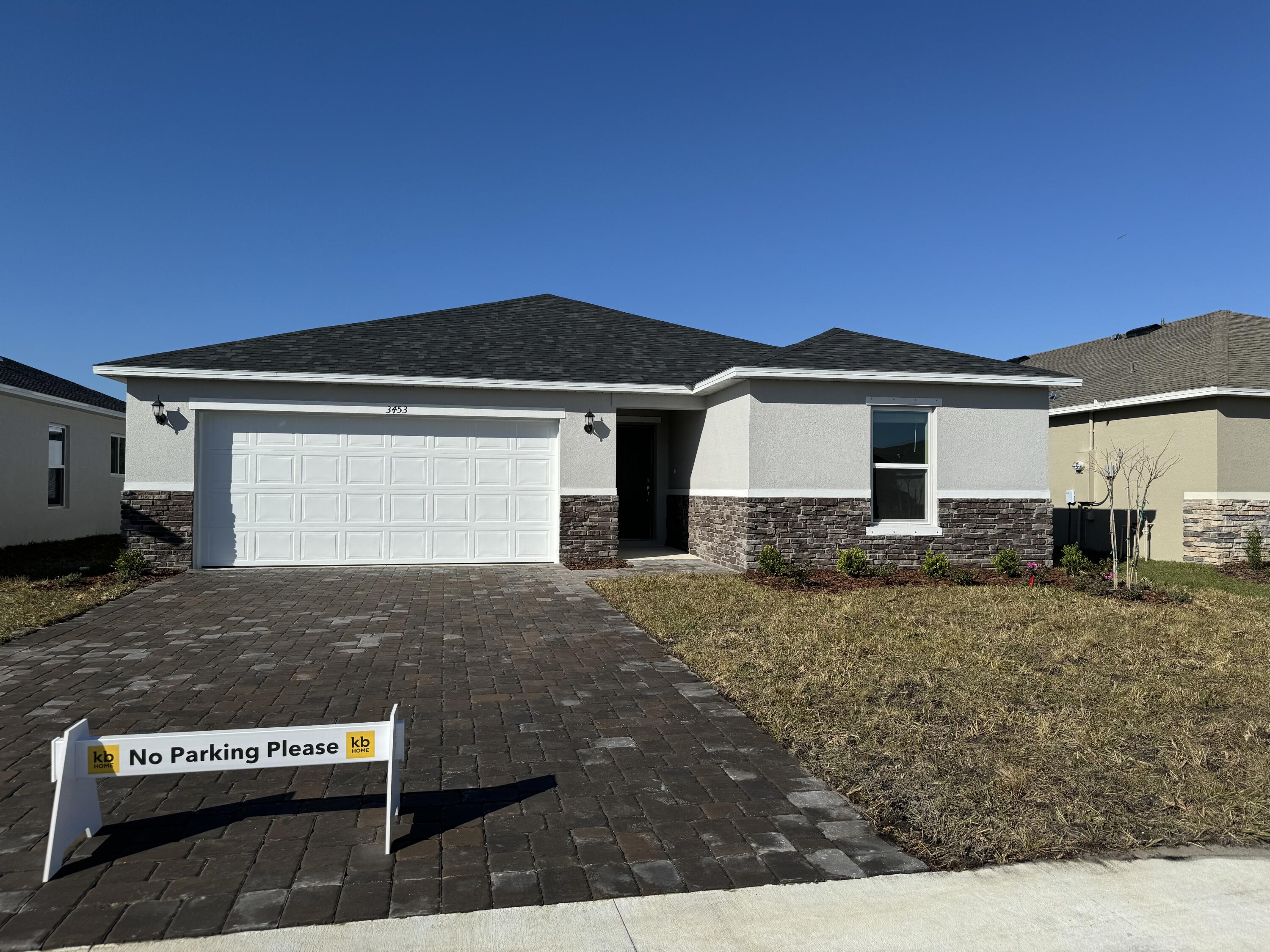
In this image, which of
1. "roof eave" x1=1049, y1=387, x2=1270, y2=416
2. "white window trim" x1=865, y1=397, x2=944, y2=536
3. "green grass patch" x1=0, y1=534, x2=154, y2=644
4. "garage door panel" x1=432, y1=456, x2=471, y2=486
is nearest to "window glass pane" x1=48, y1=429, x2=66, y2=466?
"green grass patch" x1=0, y1=534, x2=154, y2=644

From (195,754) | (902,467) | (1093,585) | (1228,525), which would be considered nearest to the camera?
(195,754)

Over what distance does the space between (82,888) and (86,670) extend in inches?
160

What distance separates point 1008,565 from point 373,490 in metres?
10.6

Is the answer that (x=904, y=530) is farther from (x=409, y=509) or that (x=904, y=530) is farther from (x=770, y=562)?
(x=409, y=509)

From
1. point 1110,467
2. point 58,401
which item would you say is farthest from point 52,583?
point 1110,467

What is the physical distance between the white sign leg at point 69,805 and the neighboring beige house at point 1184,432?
51.9 feet

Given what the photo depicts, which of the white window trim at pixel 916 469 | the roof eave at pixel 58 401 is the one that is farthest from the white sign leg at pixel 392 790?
the roof eave at pixel 58 401

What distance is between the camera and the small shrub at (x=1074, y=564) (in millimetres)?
12641

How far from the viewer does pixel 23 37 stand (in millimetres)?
11312

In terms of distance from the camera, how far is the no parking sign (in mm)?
3412

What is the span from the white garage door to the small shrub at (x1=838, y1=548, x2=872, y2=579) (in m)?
5.11

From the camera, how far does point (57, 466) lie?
17.8 m

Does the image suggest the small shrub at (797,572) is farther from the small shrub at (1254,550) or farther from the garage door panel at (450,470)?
the small shrub at (1254,550)

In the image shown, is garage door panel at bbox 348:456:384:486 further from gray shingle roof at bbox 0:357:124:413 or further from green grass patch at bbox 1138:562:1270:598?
green grass patch at bbox 1138:562:1270:598
